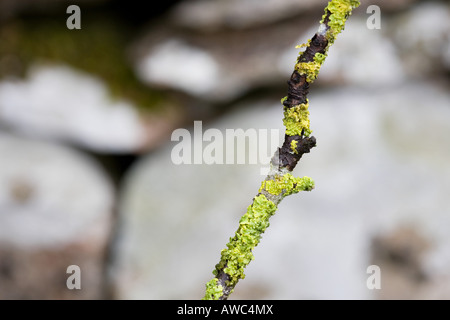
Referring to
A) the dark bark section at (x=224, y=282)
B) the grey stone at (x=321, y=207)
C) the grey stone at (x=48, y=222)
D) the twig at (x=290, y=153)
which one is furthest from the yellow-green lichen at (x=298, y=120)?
the grey stone at (x=48, y=222)

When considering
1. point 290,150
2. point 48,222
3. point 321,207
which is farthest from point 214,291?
point 48,222

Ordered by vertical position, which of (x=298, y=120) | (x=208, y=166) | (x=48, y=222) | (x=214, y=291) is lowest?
(x=214, y=291)

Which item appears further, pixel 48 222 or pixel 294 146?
pixel 48 222

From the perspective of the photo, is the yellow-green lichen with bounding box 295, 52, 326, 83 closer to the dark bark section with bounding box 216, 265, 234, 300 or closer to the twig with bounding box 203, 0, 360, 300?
the twig with bounding box 203, 0, 360, 300

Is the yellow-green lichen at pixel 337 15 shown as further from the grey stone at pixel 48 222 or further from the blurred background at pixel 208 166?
the grey stone at pixel 48 222

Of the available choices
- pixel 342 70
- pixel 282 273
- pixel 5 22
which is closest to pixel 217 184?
pixel 282 273

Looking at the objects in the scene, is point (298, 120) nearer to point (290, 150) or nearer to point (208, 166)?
point (290, 150)

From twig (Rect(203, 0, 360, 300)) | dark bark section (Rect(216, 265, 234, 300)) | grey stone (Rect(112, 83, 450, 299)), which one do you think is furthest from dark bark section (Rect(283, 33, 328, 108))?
grey stone (Rect(112, 83, 450, 299))

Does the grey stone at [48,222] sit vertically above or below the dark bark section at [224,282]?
above
